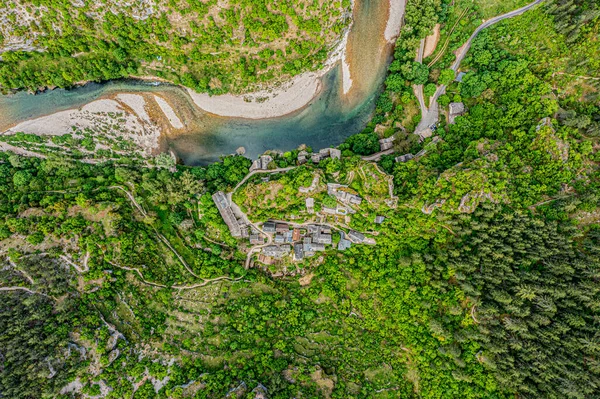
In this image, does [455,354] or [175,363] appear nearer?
[455,354]

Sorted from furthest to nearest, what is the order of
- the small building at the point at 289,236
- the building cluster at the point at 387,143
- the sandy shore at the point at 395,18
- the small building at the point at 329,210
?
the sandy shore at the point at 395,18
the building cluster at the point at 387,143
the small building at the point at 289,236
the small building at the point at 329,210

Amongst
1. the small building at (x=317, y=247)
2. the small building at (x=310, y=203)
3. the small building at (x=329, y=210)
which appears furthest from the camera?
the small building at (x=317, y=247)

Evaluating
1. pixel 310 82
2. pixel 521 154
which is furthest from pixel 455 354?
pixel 310 82

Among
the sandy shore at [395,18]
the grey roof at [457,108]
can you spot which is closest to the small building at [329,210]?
the grey roof at [457,108]

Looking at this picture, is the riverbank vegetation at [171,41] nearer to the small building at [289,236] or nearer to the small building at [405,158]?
the small building at [405,158]

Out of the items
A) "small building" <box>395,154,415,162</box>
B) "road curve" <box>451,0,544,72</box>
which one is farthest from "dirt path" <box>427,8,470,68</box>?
"small building" <box>395,154,415,162</box>

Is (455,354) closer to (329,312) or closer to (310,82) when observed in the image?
(329,312)
